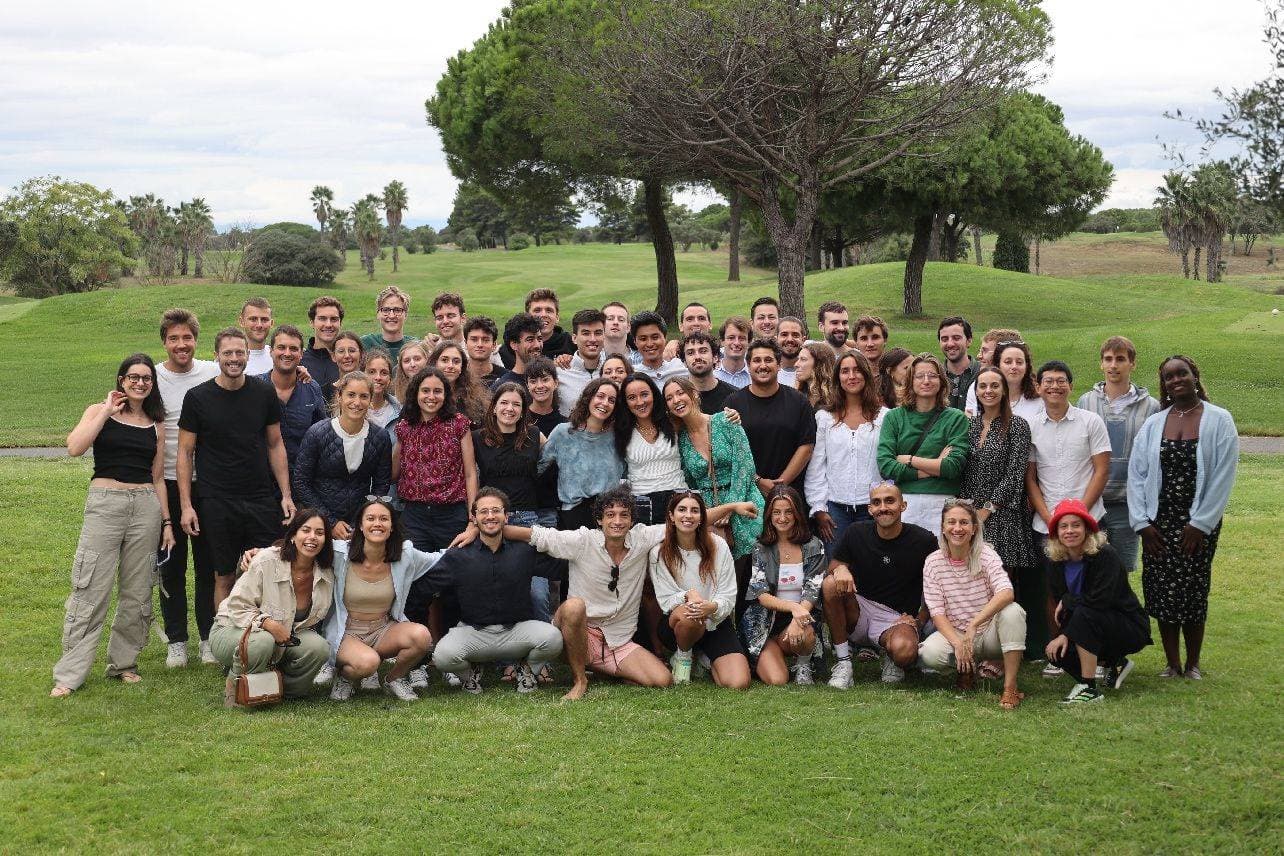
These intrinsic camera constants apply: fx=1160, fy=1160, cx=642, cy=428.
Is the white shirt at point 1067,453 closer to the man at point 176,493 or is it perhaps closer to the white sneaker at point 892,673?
the white sneaker at point 892,673

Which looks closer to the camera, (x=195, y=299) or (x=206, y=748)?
(x=206, y=748)

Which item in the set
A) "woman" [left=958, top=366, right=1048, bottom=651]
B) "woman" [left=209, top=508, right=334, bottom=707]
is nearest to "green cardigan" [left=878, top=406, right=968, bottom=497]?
"woman" [left=958, top=366, right=1048, bottom=651]

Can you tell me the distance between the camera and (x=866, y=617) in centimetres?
746

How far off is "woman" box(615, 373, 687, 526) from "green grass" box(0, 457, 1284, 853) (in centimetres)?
119

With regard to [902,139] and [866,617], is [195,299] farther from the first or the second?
[866,617]

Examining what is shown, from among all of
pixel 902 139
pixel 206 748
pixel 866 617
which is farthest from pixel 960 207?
pixel 206 748

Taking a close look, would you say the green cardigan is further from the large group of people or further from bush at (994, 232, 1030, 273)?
bush at (994, 232, 1030, 273)

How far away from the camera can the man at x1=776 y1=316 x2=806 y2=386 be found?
9.05 meters

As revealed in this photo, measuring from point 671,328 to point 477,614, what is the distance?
2537 centimetres

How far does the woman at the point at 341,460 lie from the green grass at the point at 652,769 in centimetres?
133

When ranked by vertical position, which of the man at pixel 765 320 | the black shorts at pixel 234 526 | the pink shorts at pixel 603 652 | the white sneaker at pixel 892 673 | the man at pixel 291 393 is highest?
the man at pixel 765 320

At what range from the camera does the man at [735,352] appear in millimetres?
9141

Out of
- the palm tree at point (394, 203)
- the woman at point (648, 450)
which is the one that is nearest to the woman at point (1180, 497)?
the woman at point (648, 450)

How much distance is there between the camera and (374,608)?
7117mm
